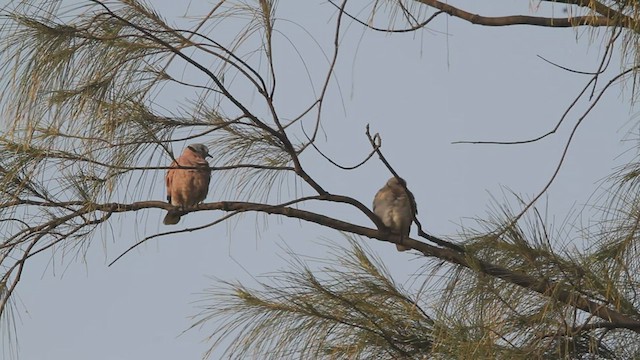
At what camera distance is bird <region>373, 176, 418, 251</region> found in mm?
4395

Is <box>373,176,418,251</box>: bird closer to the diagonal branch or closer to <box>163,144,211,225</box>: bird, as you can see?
<box>163,144,211,225</box>: bird

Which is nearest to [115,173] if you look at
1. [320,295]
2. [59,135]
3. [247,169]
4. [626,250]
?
[59,135]

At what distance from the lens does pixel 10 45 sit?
2.71m

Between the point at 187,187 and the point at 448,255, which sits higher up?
the point at 187,187

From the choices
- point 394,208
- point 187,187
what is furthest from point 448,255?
point 187,187

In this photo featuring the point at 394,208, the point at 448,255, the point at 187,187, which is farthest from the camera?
the point at 187,187

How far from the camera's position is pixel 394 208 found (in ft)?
15.0

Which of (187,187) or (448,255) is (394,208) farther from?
(448,255)

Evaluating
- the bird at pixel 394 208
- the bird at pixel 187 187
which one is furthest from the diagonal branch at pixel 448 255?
the bird at pixel 187 187

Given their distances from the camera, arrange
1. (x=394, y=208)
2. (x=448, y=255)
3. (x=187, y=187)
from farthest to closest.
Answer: (x=187, y=187) → (x=394, y=208) → (x=448, y=255)

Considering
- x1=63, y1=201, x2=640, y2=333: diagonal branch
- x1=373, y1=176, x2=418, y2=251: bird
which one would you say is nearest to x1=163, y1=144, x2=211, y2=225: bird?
x1=373, y1=176, x2=418, y2=251: bird

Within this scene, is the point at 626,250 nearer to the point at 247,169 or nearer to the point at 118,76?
the point at 247,169

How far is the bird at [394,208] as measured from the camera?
439cm

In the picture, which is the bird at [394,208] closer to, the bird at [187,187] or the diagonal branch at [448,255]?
the bird at [187,187]
